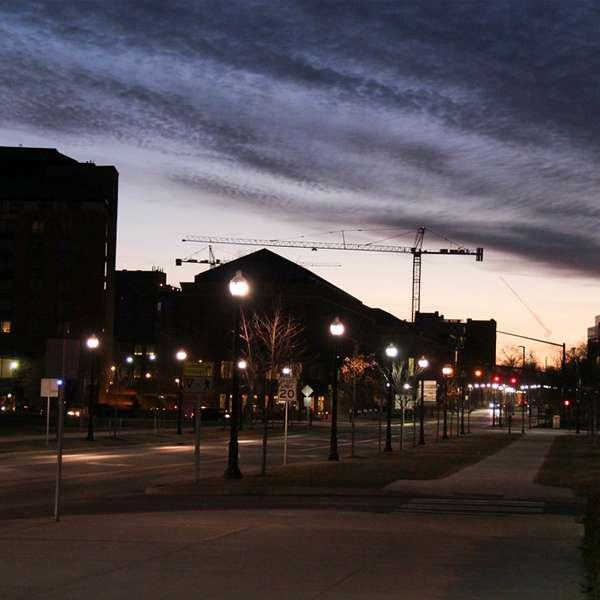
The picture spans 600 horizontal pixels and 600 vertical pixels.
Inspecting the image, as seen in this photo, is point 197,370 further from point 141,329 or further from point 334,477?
point 141,329

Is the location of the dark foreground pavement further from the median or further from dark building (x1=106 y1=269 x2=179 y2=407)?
dark building (x1=106 y1=269 x2=179 y2=407)

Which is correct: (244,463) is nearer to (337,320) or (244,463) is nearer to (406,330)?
(337,320)

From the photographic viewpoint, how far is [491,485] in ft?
88.6

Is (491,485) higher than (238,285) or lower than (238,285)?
lower

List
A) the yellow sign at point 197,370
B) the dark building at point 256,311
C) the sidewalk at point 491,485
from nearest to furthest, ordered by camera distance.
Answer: the sidewalk at point 491,485, the yellow sign at point 197,370, the dark building at point 256,311

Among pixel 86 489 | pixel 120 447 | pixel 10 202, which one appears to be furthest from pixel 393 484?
pixel 10 202

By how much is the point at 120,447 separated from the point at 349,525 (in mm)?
32689

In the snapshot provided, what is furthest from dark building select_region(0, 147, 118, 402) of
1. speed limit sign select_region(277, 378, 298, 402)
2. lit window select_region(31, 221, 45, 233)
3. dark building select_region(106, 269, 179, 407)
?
speed limit sign select_region(277, 378, 298, 402)

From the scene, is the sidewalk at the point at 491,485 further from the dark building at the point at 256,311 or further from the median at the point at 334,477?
the dark building at the point at 256,311

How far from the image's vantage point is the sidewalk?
953 inches

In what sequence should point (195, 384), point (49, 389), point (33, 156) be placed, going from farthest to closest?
1. point (33, 156)
2. point (49, 389)
3. point (195, 384)

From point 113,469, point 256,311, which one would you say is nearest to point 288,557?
point 113,469

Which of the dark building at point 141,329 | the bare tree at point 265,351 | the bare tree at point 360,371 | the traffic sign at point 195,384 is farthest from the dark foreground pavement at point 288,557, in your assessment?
the dark building at point 141,329

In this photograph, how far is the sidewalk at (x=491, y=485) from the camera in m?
24.2
